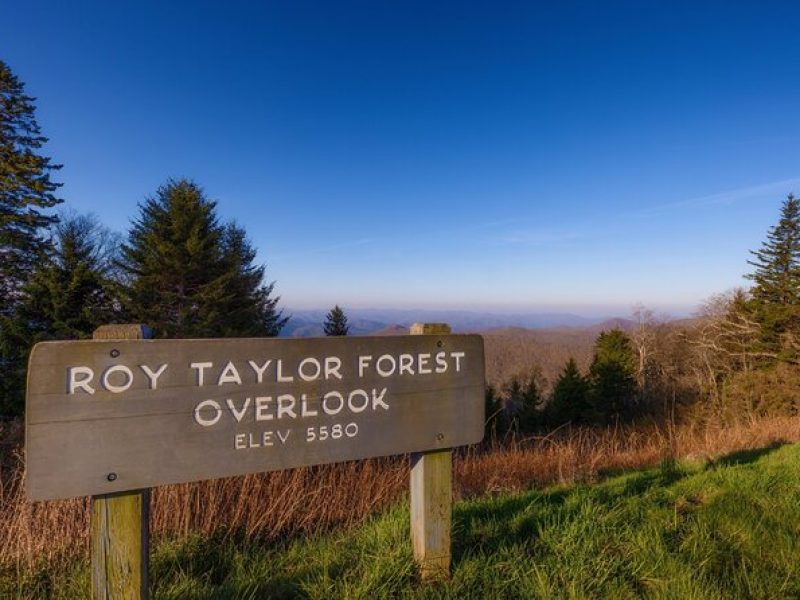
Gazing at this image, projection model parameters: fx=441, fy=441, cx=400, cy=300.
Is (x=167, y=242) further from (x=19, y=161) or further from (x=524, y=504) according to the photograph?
(x=524, y=504)

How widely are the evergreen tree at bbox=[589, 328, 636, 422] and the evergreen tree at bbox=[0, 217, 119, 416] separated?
3108cm

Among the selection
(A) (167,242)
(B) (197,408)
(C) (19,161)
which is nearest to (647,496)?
(B) (197,408)

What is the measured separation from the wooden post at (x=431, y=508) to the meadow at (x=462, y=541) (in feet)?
0.28

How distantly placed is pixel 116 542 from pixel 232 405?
640 millimetres

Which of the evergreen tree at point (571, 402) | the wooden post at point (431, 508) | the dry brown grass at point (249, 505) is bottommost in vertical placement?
the evergreen tree at point (571, 402)

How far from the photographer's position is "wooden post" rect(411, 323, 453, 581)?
2162 mm

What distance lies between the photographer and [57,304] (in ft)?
60.8

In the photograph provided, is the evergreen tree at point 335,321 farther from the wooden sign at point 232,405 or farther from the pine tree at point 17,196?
the wooden sign at point 232,405

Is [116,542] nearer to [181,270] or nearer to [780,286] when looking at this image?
[181,270]

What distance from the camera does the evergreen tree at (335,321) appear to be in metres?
34.9

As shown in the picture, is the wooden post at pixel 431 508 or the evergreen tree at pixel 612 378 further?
the evergreen tree at pixel 612 378

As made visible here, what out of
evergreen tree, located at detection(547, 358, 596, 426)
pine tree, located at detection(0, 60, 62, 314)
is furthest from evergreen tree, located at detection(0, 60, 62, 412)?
evergreen tree, located at detection(547, 358, 596, 426)

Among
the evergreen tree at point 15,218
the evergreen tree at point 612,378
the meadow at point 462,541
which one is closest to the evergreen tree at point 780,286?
the evergreen tree at point 612,378

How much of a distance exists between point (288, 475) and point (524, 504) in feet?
6.65
